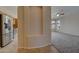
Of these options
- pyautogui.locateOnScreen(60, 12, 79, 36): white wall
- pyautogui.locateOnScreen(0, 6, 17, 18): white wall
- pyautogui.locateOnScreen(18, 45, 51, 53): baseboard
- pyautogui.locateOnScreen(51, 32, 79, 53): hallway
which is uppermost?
pyautogui.locateOnScreen(0, 6, 17, 18): white wall

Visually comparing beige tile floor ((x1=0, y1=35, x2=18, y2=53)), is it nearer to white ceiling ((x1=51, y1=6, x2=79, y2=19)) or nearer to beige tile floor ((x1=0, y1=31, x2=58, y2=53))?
beige tile floor ((x1=0, y1=31, x2=58, y2=53))

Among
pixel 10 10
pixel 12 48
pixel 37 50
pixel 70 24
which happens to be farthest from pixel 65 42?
pixel 10 10

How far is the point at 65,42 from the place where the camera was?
1755 millimetres

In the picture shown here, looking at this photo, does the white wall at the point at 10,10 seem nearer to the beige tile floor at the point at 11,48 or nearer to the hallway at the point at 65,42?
the beige tile floor at the point at 11,48

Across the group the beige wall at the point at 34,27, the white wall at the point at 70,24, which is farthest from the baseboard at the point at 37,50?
the white wall at the point at 70,24

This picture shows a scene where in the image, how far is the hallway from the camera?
1.68 metres

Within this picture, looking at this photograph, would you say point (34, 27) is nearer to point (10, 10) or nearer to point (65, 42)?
point (10, 10)

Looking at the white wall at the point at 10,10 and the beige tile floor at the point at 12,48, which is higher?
the white wall at the point at 10,10

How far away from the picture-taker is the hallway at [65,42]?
1.68 meters

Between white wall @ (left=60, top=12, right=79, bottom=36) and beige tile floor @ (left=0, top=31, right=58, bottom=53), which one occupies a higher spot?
white wall @ (left=60, top=12, right=79, bottom=36)

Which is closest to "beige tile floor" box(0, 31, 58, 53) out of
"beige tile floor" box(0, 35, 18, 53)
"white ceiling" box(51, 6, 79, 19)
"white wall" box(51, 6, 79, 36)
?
"beige tile floor" box(0, 35, 18, 53)
